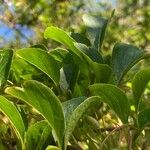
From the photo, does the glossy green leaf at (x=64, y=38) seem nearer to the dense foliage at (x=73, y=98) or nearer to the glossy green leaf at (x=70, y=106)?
the dense foliage at (x=73, y=98)

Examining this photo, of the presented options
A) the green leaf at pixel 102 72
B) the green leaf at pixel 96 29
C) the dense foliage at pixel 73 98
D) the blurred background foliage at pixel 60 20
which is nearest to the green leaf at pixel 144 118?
the dense foliage at pixel 73 98

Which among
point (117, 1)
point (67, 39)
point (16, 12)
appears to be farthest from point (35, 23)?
point (67, 39)

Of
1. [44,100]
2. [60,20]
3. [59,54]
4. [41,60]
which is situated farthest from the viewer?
[60,20]

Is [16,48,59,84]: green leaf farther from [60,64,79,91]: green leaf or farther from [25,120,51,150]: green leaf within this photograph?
[25,120,51,150]: green leaf

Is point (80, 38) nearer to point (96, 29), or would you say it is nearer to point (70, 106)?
point (96, 29)

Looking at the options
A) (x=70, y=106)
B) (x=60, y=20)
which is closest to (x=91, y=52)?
(x=70, y=106)

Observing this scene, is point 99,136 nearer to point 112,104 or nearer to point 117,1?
point 112,104

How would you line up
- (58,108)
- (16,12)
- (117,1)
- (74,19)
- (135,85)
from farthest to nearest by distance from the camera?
(117,1) < (74,19) < (16,12) < (135,85) < (58,108)
